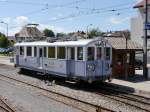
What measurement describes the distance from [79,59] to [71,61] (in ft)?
2.70

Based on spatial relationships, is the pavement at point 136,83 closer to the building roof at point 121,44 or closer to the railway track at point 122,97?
the railway track at point 122,97

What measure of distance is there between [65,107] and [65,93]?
13.6 ft

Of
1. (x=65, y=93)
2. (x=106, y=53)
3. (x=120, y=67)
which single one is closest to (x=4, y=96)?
(x=65, y=93)

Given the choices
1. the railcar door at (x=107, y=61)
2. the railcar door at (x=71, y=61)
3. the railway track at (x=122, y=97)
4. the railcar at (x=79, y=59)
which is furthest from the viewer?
the railcar door at (x=107, y=61)

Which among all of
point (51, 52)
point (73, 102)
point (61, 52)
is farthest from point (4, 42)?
point (73, 102)

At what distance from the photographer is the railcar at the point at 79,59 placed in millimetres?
20422

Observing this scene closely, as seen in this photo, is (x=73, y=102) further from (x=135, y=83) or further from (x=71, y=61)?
(x=135, y=83)

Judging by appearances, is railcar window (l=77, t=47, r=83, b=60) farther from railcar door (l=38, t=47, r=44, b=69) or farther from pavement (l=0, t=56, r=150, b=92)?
railcar door (l=38, t=47, r=44, b=69)

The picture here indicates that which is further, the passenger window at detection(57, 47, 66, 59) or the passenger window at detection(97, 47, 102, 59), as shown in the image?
the passenger window at detection(57, 47, 66, 59)

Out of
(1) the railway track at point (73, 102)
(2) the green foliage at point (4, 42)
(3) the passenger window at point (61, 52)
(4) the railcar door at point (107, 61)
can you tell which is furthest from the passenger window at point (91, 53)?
(2) the green foliage at point (4, 42)

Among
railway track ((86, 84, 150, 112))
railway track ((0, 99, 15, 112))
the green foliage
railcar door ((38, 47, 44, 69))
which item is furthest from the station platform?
the green foliage

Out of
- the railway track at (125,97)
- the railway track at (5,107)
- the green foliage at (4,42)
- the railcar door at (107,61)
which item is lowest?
the railway track at (5,107)

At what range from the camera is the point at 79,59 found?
68.1 ft

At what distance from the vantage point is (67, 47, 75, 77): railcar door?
2128 centimetres
